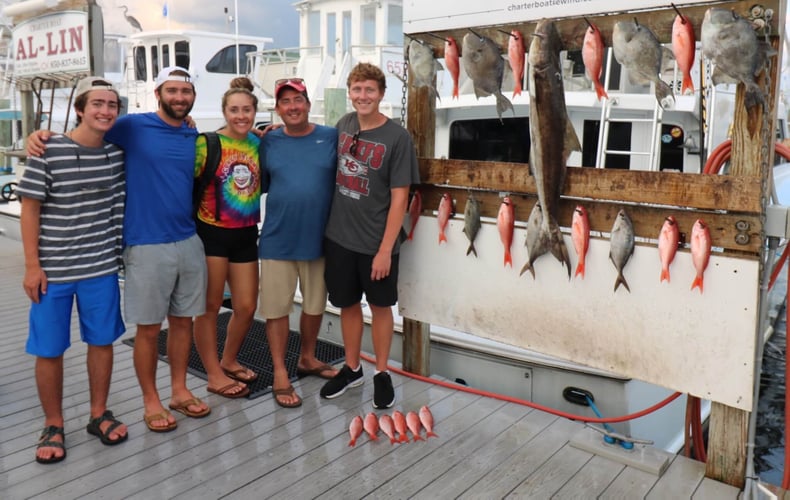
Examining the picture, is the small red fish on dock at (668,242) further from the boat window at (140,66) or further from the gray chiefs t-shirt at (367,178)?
the boat window at (140,66)

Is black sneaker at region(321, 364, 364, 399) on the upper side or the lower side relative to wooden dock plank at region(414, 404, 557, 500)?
upper

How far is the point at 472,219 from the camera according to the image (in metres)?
3.74

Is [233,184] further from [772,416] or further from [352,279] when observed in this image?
[772,416]

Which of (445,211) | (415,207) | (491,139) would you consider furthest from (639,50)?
(491,139)

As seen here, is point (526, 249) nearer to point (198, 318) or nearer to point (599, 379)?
point (599, 379)

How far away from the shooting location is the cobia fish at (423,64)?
3885 millimetres

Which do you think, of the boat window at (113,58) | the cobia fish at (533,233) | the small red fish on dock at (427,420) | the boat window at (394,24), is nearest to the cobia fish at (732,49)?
the cobia fish at (533,233)

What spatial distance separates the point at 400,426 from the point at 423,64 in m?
2.03

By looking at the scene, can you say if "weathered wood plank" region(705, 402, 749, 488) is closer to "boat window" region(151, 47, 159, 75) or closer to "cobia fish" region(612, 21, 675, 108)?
"cobia fish" region(612, 21, 675, 108)

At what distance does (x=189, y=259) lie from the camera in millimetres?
3494

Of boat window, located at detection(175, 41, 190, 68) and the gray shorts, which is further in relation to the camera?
boat window, located at detection(175, 41, 190, 68)

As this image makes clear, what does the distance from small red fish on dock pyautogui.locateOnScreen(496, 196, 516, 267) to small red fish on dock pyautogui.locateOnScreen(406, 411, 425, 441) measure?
101cm

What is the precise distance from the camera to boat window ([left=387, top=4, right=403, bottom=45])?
1527 centimetres

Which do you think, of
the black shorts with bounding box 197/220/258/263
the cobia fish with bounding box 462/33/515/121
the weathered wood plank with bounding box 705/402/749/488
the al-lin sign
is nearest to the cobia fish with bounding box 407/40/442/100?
the cobia fish with bounding box 462/33/515/121
